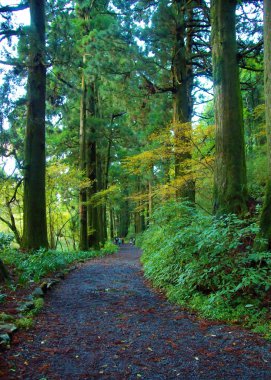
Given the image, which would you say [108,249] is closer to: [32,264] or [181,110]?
[181,110]

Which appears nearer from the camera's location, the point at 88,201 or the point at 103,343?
the point at 103,343

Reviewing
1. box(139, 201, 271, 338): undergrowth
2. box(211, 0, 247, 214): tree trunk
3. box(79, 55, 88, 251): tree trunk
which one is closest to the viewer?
box(139, 201, 271, 338): undergrowth

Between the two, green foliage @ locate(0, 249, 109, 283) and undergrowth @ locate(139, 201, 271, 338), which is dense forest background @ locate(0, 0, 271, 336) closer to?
undergrowth @ locate(139, 201, 271, 338)

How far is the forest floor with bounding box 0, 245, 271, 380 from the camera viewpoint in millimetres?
2633

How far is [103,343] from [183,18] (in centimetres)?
968

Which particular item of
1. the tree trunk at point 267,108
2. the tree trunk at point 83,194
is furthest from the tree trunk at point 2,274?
the tree trunk at point 83,194

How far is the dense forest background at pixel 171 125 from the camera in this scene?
180 inches

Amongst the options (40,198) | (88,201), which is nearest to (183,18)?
(40,198)

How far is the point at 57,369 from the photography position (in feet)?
8.78

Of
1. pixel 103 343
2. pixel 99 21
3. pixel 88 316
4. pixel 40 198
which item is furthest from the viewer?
pixel 99 21

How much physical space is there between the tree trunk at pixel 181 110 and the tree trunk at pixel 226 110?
93.3 inches

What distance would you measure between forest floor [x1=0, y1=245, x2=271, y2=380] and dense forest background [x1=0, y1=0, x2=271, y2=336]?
0.61 metres

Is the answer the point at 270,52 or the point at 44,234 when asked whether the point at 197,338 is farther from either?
the point at 44,234

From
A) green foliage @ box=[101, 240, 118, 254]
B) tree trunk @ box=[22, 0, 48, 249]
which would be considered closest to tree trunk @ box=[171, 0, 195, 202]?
tree trunk @ box=[22, 0, 48, 249]
